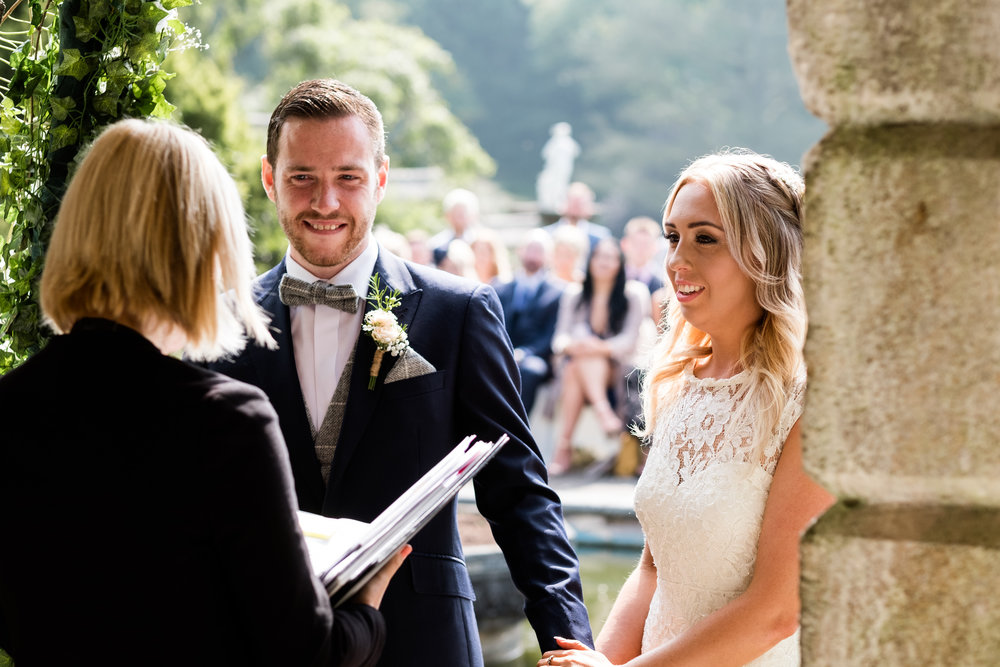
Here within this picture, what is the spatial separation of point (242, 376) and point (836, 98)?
1537 mm

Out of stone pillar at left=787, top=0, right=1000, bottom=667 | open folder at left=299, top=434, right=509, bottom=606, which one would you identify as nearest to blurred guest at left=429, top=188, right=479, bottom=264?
open folder at left=299, top=434, right=509, bottom=606

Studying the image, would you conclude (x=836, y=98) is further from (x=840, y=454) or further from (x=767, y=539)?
(x=767, y=539)

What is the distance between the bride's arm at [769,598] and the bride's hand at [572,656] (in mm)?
103

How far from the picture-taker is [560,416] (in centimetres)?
949

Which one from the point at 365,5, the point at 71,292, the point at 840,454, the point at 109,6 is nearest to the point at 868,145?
the point at 840,454

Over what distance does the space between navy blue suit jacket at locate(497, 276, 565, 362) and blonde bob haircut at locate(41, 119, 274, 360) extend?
7.88 meters

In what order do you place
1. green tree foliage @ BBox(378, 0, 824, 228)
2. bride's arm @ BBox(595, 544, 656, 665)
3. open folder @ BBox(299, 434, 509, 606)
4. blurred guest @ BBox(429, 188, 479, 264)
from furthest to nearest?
green tree foliage @ BBox(378, 0, 824, 228) → blurred guest @ BBox(429, 188, 479, 264) → bride's arm @ BBox(595, 544, 656, 665) → open folder @ BBox(299, 434, 509, 606)

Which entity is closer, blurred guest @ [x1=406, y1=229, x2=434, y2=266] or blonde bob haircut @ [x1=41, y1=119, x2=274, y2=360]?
blonde bob haircut @ [x1=41, y1=119, x2=274, y2=360]

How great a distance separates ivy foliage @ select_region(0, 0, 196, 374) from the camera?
235 centimetres

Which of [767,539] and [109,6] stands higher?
[109,6]

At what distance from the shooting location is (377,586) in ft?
5.62

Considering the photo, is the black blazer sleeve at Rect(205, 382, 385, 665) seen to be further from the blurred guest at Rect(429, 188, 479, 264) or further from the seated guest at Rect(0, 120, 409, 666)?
the blurred guest at Rect(429, 188, 479, 264)

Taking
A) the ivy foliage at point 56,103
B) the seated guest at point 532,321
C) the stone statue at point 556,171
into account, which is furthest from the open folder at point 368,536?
the stone statue at point 556,171

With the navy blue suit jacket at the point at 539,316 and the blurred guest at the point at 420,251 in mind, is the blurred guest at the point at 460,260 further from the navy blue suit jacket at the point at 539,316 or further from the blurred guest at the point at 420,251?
the blurred guest at the point at 420,251
